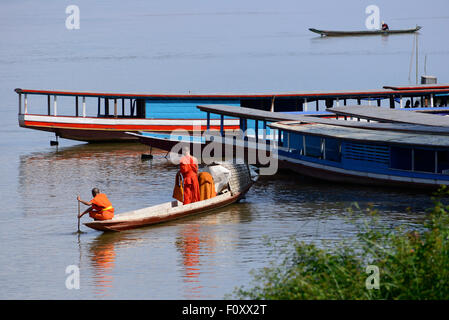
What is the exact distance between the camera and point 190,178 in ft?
78.7

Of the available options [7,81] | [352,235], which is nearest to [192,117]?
[352,235]

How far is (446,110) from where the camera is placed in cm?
4266

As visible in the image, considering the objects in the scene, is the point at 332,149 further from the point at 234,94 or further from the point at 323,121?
the point at 234,94

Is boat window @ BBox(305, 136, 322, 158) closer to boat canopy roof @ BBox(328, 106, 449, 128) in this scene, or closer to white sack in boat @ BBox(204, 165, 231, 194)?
boat canopy roof @ BBox(328, 106, 449, 128)

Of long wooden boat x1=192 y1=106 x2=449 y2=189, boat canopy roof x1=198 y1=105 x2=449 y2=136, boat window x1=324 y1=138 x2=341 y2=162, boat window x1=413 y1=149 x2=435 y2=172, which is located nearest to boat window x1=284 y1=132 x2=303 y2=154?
long wooden boat x1=192 y1=106 x2=449 y2=189

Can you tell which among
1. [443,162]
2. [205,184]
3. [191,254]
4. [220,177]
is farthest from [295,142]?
[191,254]

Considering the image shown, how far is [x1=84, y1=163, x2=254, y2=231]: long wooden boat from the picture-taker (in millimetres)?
22344

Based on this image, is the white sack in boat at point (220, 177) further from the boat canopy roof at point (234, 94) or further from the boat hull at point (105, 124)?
the boat canopy roof at point (234, 94)

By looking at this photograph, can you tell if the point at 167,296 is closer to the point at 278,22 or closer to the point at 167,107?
the point at 167,107

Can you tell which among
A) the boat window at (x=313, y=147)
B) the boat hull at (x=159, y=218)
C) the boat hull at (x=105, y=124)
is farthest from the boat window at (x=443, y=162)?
the boat hull at (x=105, y=124)

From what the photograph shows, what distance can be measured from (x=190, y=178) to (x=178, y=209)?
0.96 m

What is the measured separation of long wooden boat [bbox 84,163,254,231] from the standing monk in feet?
0.83
